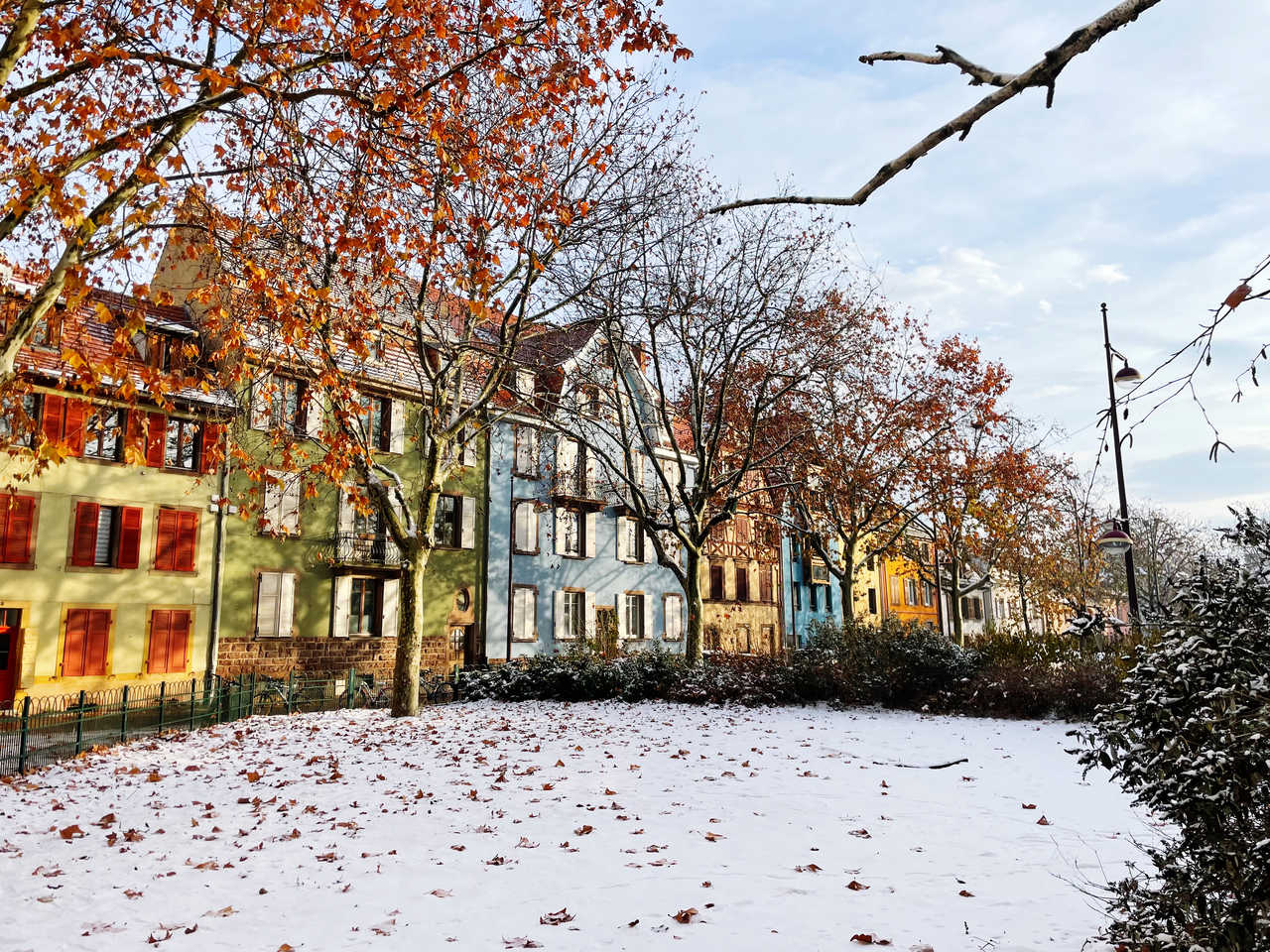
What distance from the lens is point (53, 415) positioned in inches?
867

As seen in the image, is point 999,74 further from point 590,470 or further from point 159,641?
point 590,470

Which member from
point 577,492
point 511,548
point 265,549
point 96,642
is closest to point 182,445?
point 265,549

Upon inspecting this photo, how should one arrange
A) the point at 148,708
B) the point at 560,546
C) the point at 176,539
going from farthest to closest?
the point at 560,546 → the point at 176,539 → the point at 148,708

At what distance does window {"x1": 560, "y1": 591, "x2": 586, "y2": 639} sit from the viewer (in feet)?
111

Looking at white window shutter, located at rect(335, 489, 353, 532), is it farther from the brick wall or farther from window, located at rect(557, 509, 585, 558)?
window, located at rect(557, 509, 585, 558)

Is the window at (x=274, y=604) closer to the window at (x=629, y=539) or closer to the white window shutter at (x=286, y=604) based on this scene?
the white window shutter at (x=286, y=604)

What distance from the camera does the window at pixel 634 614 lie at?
36.8 m

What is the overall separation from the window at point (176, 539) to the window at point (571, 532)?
549 inches

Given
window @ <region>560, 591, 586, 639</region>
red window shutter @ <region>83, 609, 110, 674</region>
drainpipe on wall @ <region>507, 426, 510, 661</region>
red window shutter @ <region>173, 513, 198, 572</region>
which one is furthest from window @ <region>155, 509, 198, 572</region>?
window @ <region>560, 591, 586, 639</region>

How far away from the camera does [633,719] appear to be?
15.6 meters

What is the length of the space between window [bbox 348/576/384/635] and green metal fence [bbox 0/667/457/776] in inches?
72.4

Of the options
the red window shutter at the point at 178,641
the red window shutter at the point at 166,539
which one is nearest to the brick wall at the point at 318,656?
the red window shutter at the point at 178,641

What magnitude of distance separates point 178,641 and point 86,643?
2.18 m

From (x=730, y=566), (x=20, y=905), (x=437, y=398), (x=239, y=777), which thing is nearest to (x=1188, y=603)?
(x=20, y=905)
